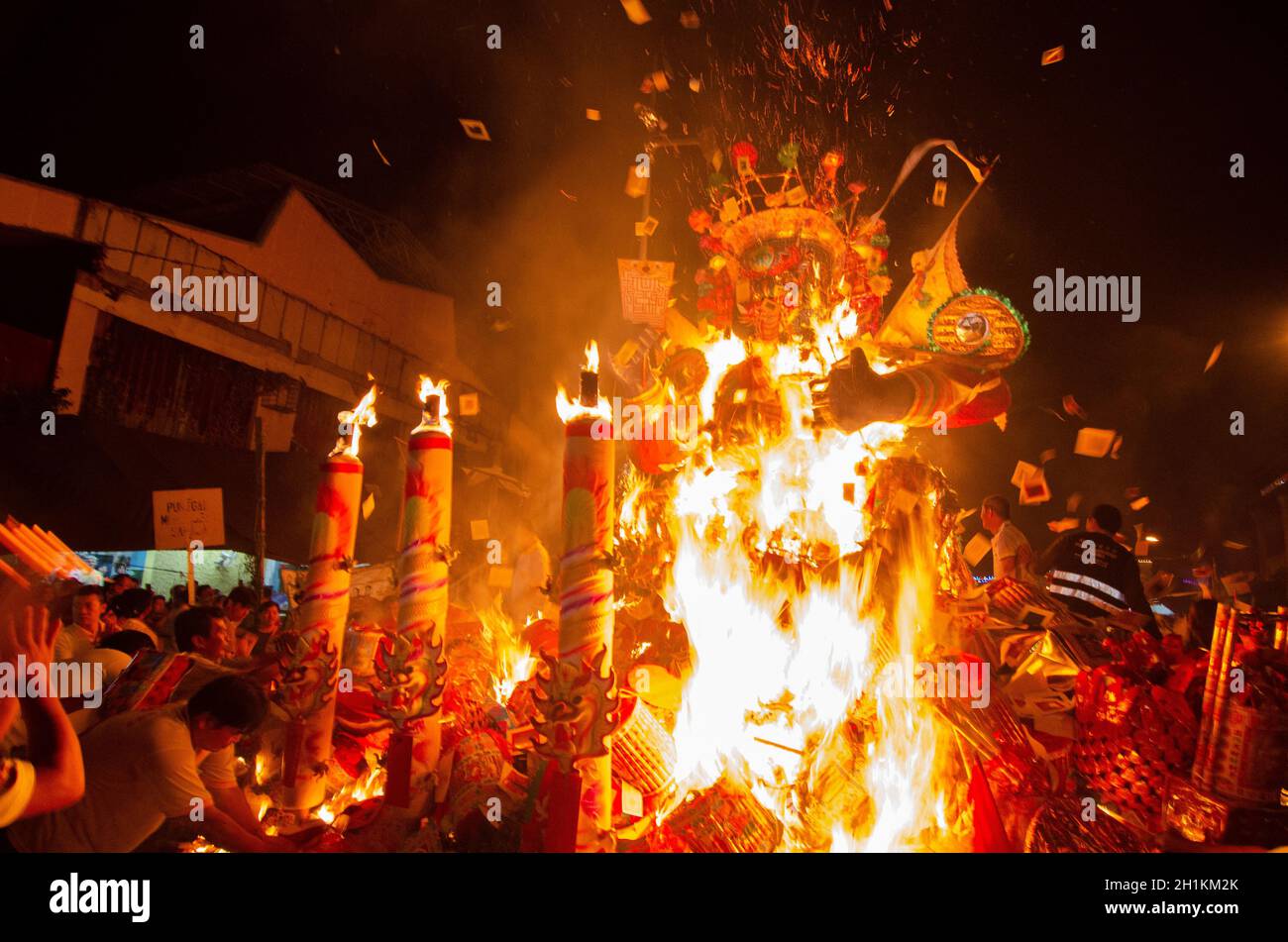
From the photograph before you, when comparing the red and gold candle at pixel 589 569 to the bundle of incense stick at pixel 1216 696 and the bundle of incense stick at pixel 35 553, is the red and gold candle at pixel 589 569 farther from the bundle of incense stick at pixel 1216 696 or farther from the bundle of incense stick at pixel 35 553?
the bundle of incense stick at pixel 1216 696

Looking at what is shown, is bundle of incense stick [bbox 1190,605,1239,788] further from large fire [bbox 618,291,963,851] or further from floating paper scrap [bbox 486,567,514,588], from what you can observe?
floating paper scrap [bbox 486,567,514,588]

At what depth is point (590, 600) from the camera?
3.47 m

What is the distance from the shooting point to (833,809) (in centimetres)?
405

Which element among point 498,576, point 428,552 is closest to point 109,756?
point 428,552

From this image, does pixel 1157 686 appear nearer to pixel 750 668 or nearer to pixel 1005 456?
pixel 750 668

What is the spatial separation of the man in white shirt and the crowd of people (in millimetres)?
5933

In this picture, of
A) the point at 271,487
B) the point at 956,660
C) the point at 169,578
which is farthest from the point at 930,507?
the point at 169,578

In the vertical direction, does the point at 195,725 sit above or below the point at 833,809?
above

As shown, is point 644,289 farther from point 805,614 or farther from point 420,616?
point 420,616

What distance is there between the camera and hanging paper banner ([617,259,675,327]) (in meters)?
6.54

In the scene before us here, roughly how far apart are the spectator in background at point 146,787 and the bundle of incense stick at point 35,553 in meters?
0.95

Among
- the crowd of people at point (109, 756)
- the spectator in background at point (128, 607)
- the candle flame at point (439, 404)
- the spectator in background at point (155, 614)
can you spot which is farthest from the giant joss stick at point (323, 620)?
the spectator in background at point (155, 614)

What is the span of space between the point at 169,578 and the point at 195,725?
553 inches

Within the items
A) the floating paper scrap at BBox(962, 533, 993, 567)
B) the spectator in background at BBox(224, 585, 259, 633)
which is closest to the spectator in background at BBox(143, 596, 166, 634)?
the spectator in background at BBox(224, 585, 259, 633)
